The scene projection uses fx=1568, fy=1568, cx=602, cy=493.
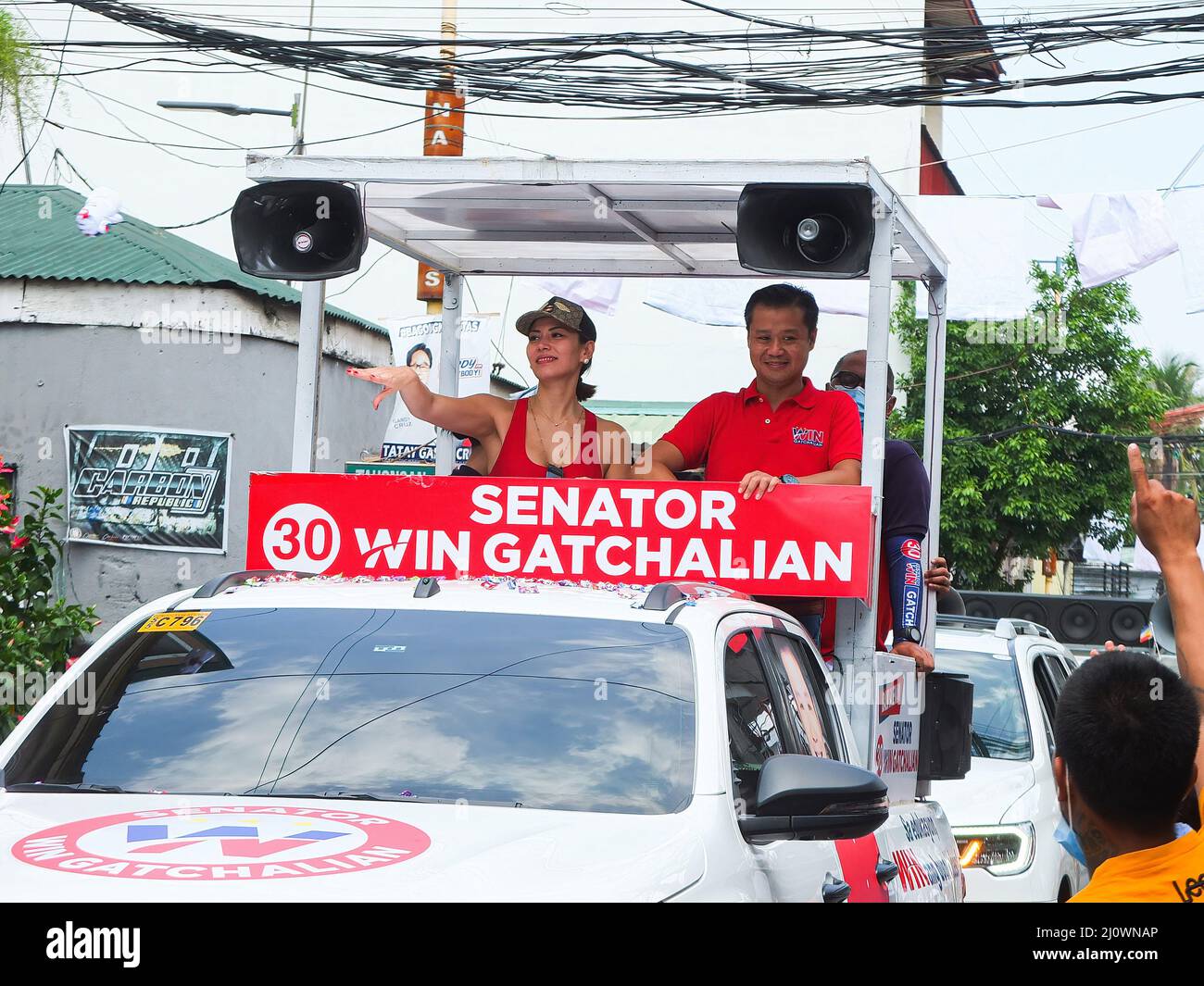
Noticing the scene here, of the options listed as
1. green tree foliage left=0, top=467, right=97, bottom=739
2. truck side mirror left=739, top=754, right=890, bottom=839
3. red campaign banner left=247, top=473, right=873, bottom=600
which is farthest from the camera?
green tree foliage left=0, top=467, right=97, bottom=739

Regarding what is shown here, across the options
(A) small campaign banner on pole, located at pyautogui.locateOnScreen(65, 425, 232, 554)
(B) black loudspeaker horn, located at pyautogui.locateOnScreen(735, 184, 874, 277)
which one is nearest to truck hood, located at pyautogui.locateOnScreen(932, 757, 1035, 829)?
(B) black loudspeaker horn, located at pyautogui.locateOnScreen(735, 184, 874, 277)

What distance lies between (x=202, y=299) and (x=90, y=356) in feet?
4.02

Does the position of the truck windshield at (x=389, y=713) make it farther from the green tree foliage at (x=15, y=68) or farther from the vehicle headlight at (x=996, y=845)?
the green tree foliage at (x=15, y=68)

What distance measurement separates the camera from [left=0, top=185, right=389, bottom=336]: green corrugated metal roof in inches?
601

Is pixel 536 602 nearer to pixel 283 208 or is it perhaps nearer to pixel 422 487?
pixel 422 487

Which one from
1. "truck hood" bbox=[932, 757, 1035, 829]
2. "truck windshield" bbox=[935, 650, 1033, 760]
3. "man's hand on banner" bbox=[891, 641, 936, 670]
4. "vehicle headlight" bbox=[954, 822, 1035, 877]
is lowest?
"vehicle headlight" bbox=[954, 822, 1035, 877]

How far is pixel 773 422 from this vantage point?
251 inches

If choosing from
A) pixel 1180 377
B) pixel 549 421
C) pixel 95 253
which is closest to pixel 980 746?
pixel 549 421

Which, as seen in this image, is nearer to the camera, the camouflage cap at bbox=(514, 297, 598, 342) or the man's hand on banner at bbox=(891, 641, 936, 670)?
the man's hand on banner at bbox=(891, 641, 936, 670)

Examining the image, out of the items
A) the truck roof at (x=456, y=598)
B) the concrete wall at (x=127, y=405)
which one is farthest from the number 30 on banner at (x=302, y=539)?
the concrete wall at (x=127, y=405)

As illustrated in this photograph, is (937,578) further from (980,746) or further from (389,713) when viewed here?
(389,713)

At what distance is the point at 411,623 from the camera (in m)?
4.14

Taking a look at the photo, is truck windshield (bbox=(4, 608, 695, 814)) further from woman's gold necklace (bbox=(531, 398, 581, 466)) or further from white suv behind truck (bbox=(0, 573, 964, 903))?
woman's gold necklace (bbox=(531, 398, 581, 466))
